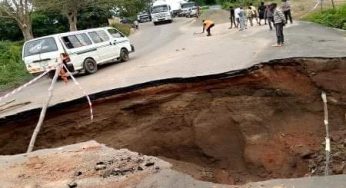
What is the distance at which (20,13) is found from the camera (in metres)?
29.9

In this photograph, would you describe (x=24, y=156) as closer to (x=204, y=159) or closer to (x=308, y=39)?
(x=204, y=159)

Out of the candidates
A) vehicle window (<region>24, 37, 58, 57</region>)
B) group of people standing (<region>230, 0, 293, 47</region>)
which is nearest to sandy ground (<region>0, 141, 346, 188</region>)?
vehicle window (<region>24, 37, 58, 57</region>)

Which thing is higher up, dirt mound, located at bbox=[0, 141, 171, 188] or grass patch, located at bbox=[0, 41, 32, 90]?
dirt mound, located at bbox=[0, 141, 171, 188]

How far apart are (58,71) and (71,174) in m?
11.3

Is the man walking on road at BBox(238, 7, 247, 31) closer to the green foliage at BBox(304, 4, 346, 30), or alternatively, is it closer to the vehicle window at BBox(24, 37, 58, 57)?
the green foliage at BBox(304, 4, 346, 30)

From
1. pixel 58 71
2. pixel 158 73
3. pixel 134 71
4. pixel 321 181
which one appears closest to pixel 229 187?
pixel 321 181

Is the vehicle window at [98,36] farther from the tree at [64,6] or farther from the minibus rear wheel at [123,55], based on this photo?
the tree at [64,6]

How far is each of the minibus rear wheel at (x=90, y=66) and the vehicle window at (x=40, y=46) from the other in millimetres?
1365

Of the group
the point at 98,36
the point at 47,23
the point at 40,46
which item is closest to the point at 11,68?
the point at 98,36

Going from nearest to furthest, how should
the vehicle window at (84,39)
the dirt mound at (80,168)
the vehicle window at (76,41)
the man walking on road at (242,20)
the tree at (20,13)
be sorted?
the dirt mound at (80,168) → the vehicle window at (76,41) → the vehicle window at (84,39) → the man walking on road at (242,20) → the tree at (20,13)

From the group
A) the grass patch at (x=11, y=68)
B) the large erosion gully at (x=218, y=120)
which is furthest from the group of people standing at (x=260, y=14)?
the grass patch at (x=11, y=68)

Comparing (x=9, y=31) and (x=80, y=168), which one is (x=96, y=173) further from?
(x=9, y=31)

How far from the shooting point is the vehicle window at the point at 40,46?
1644 cm

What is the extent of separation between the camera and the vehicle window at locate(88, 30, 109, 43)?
17.8 meters
